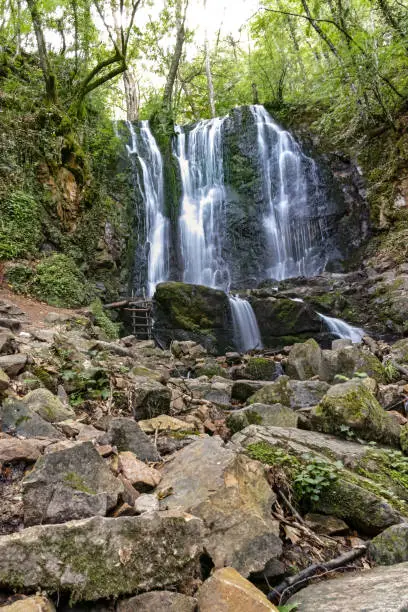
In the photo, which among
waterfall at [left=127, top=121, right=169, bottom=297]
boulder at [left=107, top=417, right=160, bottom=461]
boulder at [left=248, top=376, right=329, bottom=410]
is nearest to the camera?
boulder at [left=107, top=417, right=160, bottom=461]

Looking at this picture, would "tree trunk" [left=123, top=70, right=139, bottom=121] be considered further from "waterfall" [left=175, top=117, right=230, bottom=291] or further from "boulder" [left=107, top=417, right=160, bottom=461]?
"boulder" [left=107, top=417, right=160, bottom=461]

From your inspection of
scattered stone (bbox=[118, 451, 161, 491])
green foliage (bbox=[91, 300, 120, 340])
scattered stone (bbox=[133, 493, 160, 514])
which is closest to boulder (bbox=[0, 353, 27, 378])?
scattered stone (bbox=[118, 451, 161, 491])

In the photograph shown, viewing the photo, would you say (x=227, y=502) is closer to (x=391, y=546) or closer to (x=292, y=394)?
(x=391, y=546)

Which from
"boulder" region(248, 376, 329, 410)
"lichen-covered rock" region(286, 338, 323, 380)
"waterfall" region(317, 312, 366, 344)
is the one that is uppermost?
"boulder" region(248, 376, 329, 410)

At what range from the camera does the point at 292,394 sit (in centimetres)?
491

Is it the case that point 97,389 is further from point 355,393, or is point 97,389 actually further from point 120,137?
point 120,137

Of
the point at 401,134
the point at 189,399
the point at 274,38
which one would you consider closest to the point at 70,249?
the point at 189,399

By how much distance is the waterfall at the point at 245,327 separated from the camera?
454 inches

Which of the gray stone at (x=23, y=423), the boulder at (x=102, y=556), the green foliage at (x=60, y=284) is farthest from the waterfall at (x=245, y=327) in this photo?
the boulder at (x=102, y=556)

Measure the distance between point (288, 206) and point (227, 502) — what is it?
15.9m

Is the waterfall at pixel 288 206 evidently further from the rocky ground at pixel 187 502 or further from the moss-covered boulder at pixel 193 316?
the rocky ground at pixel 187 502

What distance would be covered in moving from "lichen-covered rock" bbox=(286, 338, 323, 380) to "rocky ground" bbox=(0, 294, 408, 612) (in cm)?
342

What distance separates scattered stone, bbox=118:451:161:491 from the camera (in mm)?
1885

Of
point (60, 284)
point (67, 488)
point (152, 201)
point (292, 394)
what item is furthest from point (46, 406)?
point (152, 201)
